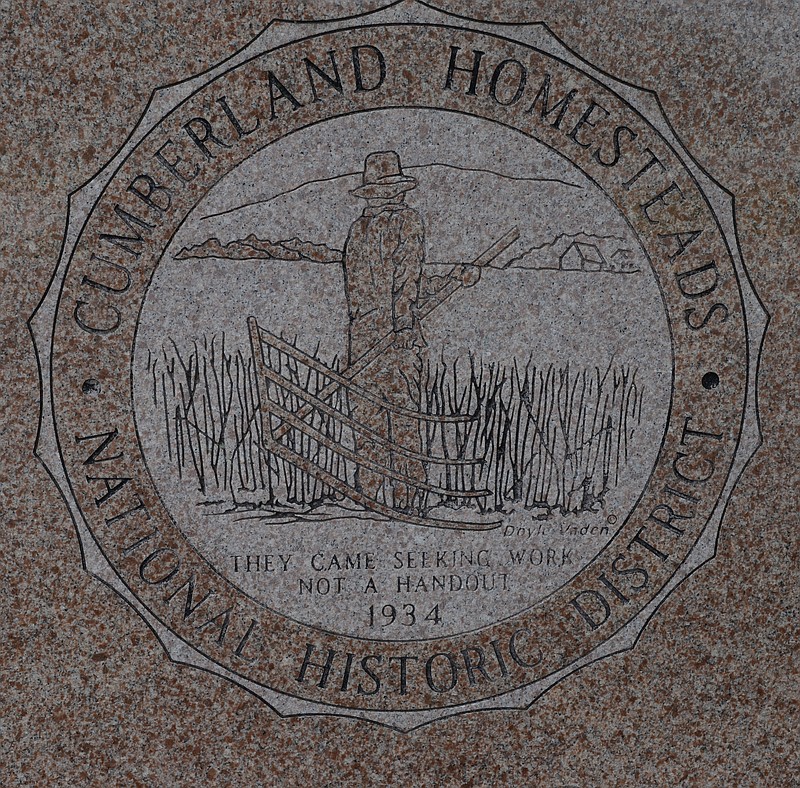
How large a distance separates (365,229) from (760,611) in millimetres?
1965

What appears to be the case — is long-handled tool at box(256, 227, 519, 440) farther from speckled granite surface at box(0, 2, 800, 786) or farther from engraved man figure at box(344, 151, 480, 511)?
speckled granite surface at box(0, 2, 800, 786)

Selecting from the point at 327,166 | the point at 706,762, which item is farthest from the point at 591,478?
the point at 327,166

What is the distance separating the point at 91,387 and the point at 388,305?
3.36ft

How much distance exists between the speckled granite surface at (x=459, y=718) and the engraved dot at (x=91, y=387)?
0.16m

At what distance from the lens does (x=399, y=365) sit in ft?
9.84

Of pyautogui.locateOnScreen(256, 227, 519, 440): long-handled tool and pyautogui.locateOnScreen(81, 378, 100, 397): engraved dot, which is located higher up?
pyautogui.locateOnScreen(256, 227, 519, 440): long-handled tool

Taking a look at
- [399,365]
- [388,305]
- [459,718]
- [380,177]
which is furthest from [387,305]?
[459,718]

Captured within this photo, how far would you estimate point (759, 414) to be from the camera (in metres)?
3.13

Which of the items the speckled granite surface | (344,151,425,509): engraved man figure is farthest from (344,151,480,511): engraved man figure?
the speckled granite surface

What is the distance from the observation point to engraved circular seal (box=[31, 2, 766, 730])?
114 inches

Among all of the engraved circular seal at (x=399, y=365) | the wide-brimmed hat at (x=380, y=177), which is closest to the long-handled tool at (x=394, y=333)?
the engraved circular seal at (x=399, y=365)

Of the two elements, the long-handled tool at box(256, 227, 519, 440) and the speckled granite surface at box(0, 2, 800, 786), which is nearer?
the speckled granite surface at box(0, 2, 800, 786)

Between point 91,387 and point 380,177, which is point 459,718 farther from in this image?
point 380,177

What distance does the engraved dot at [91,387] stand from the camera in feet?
9.64
